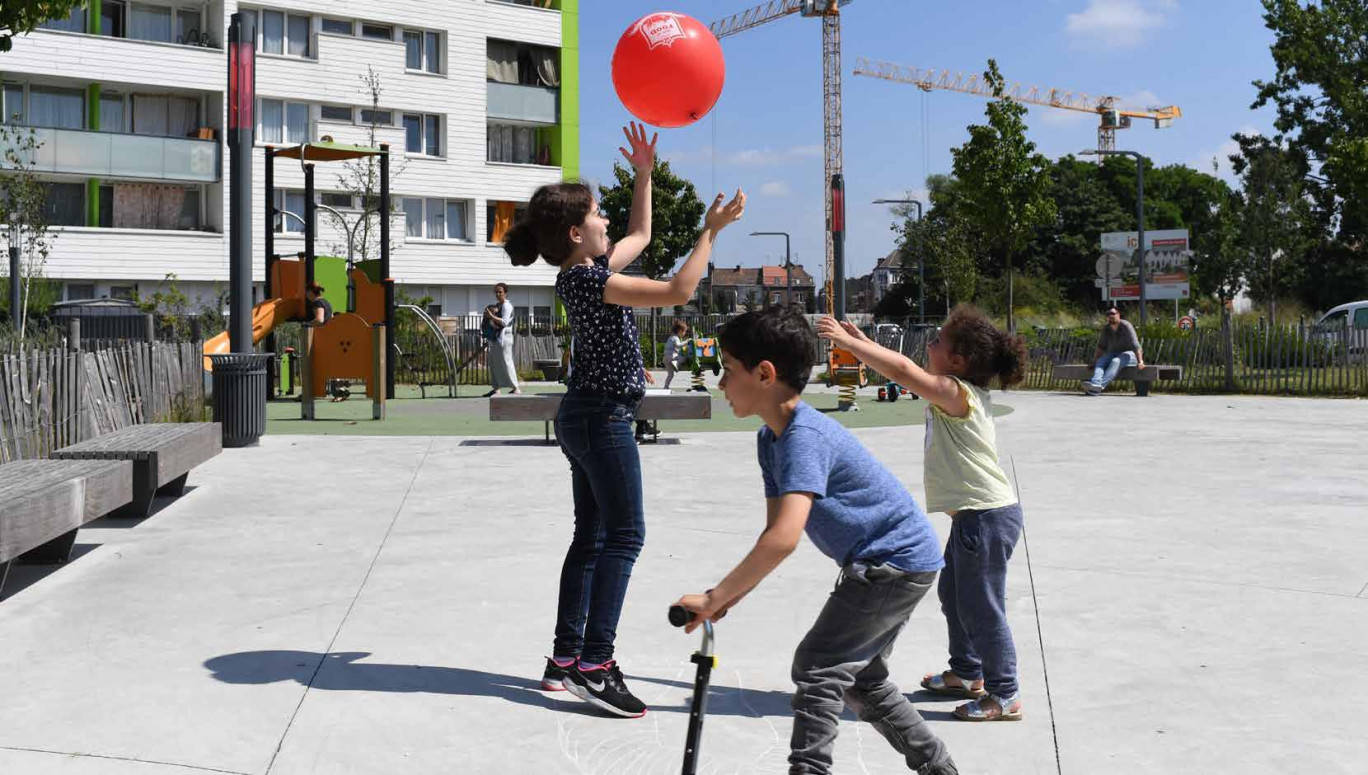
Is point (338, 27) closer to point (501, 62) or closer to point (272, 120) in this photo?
point (272, 120)

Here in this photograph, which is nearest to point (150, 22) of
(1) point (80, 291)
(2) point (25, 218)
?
(1) point (80, 291)

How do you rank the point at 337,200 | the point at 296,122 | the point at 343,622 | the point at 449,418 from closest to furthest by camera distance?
1. the point at 343,622
2. the point at 449,418
3. the point at 296,122
4. the point at 337,200

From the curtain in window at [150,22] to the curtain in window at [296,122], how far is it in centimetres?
414

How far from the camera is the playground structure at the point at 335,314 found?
1673 cm

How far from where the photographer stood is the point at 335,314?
62.8 ft

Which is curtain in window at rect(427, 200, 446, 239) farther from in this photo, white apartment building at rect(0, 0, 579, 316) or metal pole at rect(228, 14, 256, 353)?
metal pole at rect(228, 14, 256, 353)

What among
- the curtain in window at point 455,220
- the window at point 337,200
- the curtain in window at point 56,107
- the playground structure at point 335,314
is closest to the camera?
the playground structure at point 335,314

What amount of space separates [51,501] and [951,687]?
4.06 meters

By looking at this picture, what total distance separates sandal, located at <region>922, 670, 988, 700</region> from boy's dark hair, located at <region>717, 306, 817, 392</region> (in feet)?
6.00

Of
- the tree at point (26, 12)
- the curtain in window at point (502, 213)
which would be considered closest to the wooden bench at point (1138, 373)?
the tree at point (26, 12)

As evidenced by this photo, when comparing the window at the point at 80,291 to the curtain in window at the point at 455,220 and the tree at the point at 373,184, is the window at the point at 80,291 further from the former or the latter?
the curtain in window at the point at 455,220

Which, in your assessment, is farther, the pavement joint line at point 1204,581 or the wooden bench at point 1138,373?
the wooden bench at point 1138,373

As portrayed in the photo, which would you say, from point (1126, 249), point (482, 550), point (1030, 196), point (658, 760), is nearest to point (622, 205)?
point (1030, 196)

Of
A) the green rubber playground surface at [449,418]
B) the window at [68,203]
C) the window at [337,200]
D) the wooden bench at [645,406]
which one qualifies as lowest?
the green rubber playground surface at [449,418]
